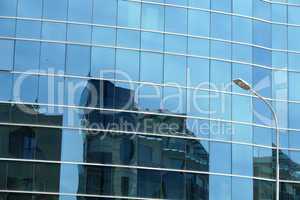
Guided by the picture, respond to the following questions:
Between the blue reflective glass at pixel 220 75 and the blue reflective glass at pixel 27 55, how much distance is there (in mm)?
8472

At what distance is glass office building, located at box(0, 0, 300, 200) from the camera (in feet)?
105

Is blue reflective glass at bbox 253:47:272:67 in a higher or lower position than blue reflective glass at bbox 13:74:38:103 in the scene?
higher

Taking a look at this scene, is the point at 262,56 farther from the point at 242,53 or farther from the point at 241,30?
the point at 241,30

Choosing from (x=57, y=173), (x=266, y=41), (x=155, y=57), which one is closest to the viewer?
(x=57, y=173)

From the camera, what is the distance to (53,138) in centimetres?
3198

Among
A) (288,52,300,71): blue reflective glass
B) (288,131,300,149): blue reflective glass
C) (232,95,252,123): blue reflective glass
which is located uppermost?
(288,52,300,71): blue reflective glass

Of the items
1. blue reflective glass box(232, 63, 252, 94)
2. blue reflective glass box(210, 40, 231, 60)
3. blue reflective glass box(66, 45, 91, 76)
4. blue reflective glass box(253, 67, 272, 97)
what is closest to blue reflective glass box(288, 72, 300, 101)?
blue reflective glass box(253, 67, 272, 97)

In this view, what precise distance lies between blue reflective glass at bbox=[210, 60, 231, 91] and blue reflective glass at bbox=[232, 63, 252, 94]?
0.95 ft

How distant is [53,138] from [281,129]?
1161 cm

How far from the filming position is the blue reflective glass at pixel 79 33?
110 ft

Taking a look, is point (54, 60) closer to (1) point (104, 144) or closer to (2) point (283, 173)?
(1) point (104, 144)

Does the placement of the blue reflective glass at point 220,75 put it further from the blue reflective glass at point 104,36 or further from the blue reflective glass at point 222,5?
the blue reflective glass at point 104,36

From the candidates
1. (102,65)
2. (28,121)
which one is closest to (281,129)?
(102,65)

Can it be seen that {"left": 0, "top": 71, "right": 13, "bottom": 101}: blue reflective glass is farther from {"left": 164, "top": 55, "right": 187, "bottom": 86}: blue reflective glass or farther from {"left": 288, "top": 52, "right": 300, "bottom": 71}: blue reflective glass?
{"left": 288, "top": 52, "right": 300, "bottom": 71}: blue reflective glass
